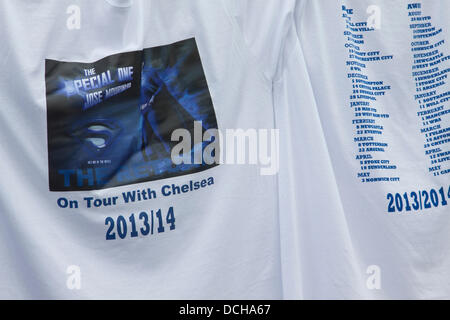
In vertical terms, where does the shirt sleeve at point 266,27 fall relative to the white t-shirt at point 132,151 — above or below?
above

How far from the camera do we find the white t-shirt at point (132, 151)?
1.17m

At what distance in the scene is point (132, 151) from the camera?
1.20m

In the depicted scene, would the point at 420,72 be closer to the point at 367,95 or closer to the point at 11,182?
the point at 367,95

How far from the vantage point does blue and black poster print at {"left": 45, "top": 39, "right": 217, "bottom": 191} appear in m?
1.18

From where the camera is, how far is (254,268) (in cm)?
121

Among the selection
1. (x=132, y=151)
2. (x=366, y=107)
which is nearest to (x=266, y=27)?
(x=366, y=107)

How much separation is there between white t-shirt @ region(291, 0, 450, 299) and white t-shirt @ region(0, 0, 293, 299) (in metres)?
0.13

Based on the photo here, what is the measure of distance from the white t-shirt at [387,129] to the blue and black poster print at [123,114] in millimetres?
259

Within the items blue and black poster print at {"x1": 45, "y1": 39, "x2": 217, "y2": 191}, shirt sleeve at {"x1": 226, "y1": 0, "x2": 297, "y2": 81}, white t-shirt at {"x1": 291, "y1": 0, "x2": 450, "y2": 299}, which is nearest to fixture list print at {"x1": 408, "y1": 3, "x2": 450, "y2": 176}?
white t-shirt at {"x1": 291, "y1": 0, "x2": 450, "y2": 299}

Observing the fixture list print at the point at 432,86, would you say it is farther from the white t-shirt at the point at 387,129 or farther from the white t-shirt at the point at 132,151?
the white t-shirt at the point at 132,151

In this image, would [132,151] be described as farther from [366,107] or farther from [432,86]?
[432,86]

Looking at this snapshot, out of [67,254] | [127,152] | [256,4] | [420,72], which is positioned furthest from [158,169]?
[420,72]

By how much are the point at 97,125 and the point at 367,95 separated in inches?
24.9

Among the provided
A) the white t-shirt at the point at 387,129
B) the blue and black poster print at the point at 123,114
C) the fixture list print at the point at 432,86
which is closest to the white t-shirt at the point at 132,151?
the blue and black poster print at the point at 123,114
